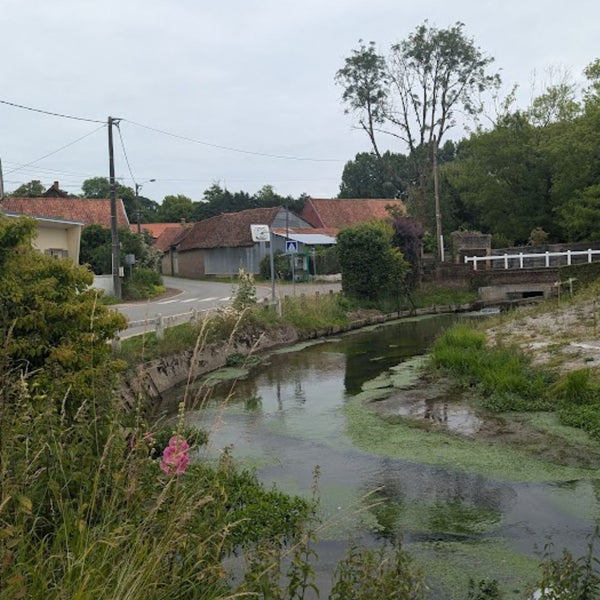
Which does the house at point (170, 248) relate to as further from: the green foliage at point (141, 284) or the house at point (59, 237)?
the house at point (59, 237)

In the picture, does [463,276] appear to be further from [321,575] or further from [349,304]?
[321,575]

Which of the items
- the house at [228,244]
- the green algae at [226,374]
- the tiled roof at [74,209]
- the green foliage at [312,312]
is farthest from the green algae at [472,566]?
the tiled roof at [74,209]

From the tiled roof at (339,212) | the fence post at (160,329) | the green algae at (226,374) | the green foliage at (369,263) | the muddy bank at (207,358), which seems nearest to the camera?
the muddy bank at (207,358)

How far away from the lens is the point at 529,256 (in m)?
30.6

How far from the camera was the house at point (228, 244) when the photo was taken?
45531 mm

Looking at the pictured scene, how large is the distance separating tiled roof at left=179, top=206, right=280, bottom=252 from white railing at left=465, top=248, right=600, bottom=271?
17669mm

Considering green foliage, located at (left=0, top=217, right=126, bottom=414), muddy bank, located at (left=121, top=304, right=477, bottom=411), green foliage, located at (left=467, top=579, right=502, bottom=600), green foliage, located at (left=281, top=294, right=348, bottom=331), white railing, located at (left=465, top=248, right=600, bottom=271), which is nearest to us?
green foliage, located at (left=467, top=579, right=502, bottom=600)

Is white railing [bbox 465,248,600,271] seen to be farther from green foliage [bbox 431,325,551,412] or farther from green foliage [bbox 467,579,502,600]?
green foliage [bbox 467,579,502,600]

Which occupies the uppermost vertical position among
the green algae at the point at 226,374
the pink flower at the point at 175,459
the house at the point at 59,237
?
the house at the point at 59,237

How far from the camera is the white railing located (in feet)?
97.2

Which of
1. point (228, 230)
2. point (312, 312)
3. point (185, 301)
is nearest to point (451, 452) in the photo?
point (312, 312)

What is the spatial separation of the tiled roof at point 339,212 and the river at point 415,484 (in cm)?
4252

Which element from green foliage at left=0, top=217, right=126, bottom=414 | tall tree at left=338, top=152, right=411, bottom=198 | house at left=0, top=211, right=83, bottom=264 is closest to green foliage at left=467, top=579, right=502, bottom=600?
green foliage at left=0, top=217, right=126, bottom=414

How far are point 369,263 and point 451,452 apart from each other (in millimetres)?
18852
